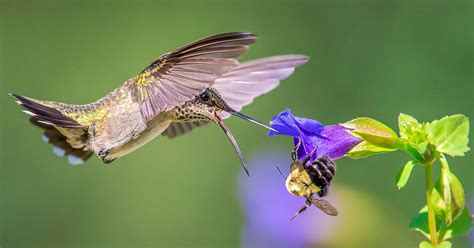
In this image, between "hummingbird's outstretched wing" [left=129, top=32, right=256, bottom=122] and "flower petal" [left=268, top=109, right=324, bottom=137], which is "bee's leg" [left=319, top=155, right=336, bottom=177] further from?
"hummingbird's outstretched wing" [left=129, top=32, right=256, bottom=122]

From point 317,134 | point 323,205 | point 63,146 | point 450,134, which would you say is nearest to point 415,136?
point 450,134

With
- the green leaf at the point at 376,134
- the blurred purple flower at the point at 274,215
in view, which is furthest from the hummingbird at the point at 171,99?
the blurred purple flower at the point at 274,215

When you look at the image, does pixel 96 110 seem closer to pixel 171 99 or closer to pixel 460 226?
pixel 171 99

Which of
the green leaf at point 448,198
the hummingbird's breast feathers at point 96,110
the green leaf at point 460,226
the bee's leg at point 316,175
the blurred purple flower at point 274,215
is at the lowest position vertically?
the blurred purple flower at point 274,215

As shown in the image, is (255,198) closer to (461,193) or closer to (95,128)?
(95,128)

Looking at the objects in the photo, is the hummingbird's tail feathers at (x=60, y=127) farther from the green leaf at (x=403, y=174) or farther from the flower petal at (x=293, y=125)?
the green leaf at (x=403, y=174)

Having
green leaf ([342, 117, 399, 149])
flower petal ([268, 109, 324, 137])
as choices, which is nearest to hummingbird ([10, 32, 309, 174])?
flower petal ([268, 109, 324, 137])

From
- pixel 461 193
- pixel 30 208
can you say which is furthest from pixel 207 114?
pixel 30 208
